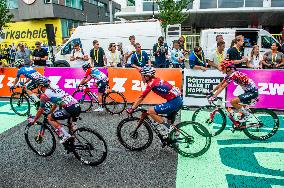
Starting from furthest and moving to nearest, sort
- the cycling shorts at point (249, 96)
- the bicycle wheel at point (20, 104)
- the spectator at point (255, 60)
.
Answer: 1. the spectator at point (255, 60)
2. the bicycle wheel at point (20, 104)
3. the cycling shorts at point (249, 96)

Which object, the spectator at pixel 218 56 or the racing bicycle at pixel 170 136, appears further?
the spectator at pixel 218 56

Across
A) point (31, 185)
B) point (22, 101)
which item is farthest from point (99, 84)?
point (31, 185)

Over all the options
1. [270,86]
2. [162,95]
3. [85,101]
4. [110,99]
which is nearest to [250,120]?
[162,95]

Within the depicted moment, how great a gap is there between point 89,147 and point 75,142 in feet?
1.12

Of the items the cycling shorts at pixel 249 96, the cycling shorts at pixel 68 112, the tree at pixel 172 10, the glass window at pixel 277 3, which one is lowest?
the cycling shorts at pixel 68 112

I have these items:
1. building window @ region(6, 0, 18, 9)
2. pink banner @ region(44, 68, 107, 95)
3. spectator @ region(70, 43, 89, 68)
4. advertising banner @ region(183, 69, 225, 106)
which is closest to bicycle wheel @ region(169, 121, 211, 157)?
advertising banner @ region(183, 69, 225, 106)

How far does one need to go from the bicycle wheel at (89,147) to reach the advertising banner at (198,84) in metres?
4.99

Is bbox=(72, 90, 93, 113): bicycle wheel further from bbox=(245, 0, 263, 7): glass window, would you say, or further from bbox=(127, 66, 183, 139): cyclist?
bbox=(245, 0, 263, 7): glass window

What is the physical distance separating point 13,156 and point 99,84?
11.7 feet

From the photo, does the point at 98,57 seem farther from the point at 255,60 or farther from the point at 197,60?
the point at 255,60

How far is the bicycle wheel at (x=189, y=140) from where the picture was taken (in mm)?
5738

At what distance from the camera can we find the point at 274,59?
10539 millimetres

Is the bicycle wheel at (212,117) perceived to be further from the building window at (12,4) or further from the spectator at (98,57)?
the building window at (12,4)

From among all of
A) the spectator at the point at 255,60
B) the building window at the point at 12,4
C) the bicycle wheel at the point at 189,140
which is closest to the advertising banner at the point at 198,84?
the spectator at the point at 255,60
